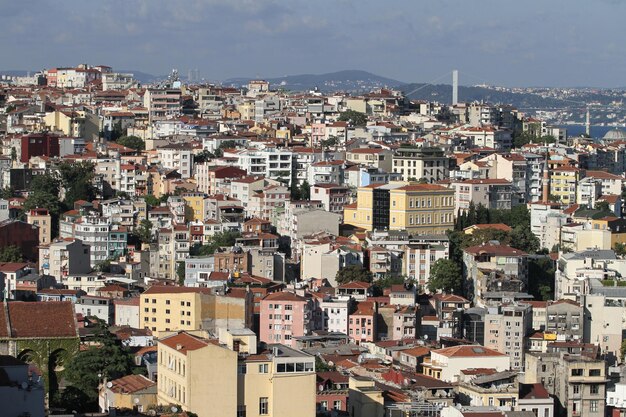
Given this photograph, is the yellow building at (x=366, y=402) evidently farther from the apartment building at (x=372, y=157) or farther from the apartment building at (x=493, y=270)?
the apartment building at (x=372, y=157)

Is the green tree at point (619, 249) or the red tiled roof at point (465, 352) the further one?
the green tree at point (619, 249)

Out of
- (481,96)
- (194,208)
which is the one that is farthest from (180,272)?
(481,96)

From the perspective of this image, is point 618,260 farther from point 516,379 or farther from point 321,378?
point 321,378

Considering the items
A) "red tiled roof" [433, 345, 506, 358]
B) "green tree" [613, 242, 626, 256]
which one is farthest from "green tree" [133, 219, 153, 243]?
"red tiled roof" [433, 345, 506, 358]

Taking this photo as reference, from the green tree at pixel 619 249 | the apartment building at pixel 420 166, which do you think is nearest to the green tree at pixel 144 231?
the apartment building at pixel 420 166

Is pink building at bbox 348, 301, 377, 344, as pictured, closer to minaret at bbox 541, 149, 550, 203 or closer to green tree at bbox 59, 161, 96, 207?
green tree at bbox 59, 161, 96, 207

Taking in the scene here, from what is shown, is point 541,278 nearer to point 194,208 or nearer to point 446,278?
point 446,278
